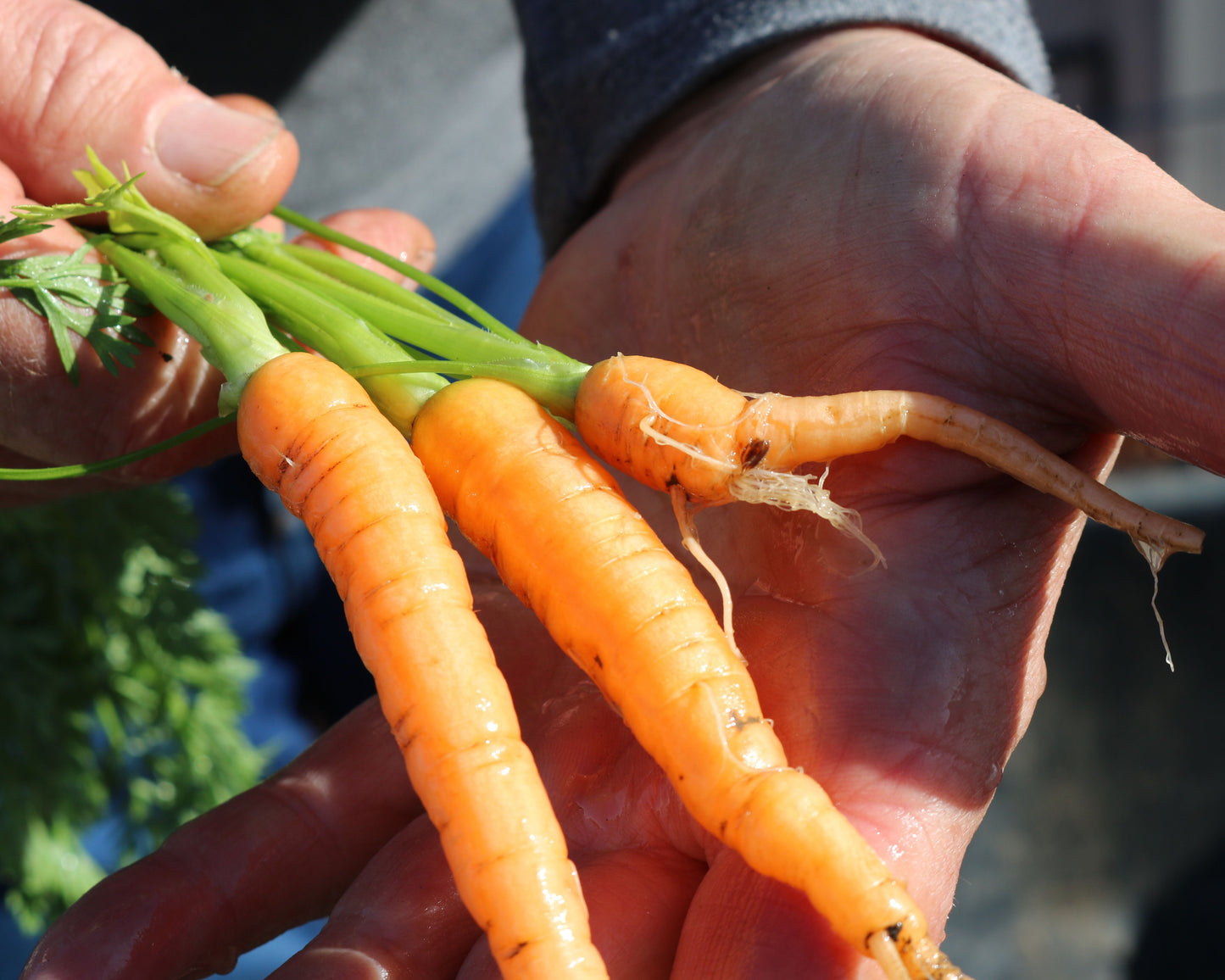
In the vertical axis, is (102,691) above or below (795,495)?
below

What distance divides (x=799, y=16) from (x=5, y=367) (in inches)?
78.9

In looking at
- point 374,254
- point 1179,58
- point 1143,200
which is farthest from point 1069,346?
point 1179,58

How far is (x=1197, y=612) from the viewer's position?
425 centimetres

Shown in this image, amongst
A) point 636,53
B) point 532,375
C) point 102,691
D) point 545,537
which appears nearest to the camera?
point 545,537

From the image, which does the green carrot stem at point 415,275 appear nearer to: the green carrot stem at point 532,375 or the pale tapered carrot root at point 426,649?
the green carrot stem at point 532,375

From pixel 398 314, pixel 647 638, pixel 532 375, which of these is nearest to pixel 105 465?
pixel 398 314

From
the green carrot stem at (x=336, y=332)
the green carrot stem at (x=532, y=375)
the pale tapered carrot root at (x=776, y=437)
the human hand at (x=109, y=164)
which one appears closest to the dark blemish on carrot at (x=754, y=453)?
the pale tapered carrot root at (x=776, y=437)

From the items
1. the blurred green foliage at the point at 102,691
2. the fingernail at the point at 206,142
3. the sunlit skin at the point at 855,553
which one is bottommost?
the blurred green foliage at the point at 102,691

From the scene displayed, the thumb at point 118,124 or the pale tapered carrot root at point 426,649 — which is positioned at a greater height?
the thumb at point 118,124

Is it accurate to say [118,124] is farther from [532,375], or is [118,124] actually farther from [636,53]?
[636,53]

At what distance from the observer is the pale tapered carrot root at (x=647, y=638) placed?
1340 millimetres

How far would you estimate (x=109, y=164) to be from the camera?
7.20ft

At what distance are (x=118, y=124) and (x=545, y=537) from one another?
4.67 ft

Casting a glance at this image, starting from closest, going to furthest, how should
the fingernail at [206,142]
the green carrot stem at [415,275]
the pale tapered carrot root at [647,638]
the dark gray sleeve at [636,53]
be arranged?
the pale tapered carrot root at [647,638], the green carrot stem at [415,275], the fingernail at [206,142], the dark gray sleeve at [636,53]
